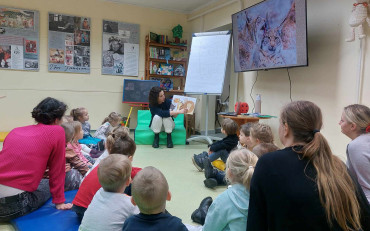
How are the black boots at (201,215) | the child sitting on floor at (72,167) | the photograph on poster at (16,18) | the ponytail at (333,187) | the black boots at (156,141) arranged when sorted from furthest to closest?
the photograph on poster at (16,18), the black boots at (156,141), the child sitting on floor at (72,167), the black boots at (201,215), the ponytail at (333,187)

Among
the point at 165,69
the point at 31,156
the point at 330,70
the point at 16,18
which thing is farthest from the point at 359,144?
the point at 16,18

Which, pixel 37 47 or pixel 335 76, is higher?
pixel 37 47

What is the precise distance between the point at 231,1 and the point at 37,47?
3727 millimetres

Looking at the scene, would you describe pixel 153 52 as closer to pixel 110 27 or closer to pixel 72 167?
pixel 110 27

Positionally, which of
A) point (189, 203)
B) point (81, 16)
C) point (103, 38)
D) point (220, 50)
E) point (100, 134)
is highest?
point (81, 16)

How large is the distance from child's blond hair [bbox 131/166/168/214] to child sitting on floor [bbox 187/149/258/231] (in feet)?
0.96

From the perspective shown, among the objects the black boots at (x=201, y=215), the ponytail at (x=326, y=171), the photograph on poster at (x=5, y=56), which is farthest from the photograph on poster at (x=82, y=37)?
the ponytail at (x=326, y=171)

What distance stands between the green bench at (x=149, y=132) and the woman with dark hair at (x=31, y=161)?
9.07ft

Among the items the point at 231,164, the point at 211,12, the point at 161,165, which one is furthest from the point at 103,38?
the point at 231,164

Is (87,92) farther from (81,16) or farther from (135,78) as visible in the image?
(81,16)

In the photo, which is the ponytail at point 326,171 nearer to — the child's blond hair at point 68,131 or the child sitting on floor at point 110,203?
the child sitting on floor at point 110,203

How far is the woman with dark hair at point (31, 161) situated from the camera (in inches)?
73.3

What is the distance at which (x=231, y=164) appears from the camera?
1.38 metres

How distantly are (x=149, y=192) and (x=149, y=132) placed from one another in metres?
3.71
